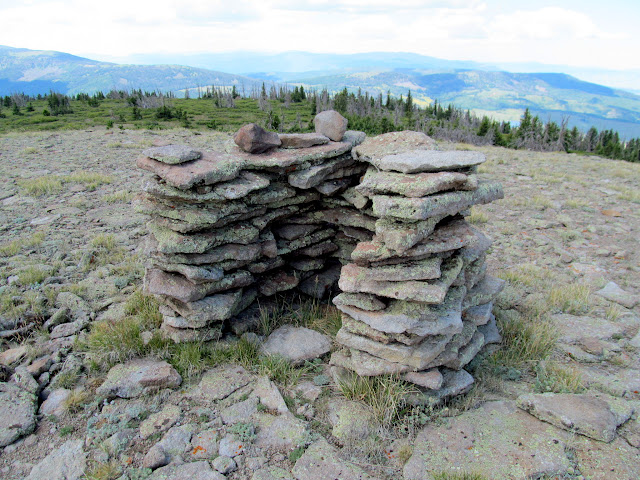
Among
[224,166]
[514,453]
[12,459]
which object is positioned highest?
[224,166]

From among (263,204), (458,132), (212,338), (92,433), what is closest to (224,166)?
(263,204)

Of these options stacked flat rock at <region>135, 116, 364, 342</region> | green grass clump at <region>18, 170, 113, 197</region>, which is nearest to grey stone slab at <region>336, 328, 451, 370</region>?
stacked flat rock at <region>135, 116, 364, 342</region>

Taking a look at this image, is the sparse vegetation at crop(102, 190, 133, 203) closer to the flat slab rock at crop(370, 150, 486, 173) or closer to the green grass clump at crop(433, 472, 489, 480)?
the flat slab rock at crop(370, 150, 486, 173)

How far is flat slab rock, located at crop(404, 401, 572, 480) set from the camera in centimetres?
441

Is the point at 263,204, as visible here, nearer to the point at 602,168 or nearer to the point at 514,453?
the point at 514,453

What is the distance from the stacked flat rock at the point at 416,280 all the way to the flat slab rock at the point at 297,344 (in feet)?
1.79

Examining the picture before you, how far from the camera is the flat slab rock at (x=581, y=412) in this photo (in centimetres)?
476

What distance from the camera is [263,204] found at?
23.7 ft

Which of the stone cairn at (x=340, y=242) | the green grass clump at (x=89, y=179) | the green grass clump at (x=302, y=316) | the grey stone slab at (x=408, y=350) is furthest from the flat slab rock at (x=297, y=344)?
the green grass clump at (x=89, y=179)

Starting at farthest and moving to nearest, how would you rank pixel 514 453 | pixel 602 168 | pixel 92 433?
pixel 602 168, pixel 92 433, pixel 514 453

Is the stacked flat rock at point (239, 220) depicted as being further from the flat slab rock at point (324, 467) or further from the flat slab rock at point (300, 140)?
the flat slab rock at point (324, 467)

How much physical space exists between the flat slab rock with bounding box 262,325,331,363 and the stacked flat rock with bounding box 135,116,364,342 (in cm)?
80

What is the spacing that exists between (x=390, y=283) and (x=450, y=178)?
1605 mm

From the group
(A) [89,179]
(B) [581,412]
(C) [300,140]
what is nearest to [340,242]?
(C) [300,140]
